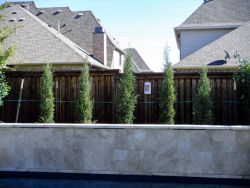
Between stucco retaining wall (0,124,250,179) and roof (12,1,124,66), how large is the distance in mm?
14921

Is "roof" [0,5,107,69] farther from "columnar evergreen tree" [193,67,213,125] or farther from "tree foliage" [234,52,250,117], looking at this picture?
"tree foliage" [234,52,250,117]

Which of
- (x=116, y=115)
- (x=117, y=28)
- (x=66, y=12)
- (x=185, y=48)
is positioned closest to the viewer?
(x=116, y=115)

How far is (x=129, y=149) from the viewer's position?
24.3 feet

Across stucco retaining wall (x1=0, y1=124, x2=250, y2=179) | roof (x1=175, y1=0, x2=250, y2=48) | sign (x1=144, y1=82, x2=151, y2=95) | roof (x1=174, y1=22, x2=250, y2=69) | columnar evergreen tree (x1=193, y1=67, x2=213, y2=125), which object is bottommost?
stucco retaining wall (x1=0, y1=124, x2=250, y2=179)

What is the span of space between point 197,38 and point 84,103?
38.6 ft

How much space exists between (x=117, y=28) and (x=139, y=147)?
2638cm

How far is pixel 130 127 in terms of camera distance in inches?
290

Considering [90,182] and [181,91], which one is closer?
[90,182]

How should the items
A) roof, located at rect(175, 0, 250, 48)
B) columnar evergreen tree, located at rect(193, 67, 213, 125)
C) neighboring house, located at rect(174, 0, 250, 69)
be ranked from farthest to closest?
roof, located at rect(175, 0, 250, 48) < neighboring house, located at rect(174, 0, 250, 69) < columnar evergreen tree, located at rect(193, 67, 213, 125)

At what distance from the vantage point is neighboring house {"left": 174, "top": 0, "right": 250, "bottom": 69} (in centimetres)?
1648

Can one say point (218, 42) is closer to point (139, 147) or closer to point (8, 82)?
point (8, 82)

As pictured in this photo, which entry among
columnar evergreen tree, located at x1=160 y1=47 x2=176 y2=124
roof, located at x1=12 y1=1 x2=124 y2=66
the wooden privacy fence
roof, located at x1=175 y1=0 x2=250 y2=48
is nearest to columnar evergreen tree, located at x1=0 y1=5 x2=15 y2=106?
the wooden privacy fence

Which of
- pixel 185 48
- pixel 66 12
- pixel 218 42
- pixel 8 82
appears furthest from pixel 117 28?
pixel 8 82

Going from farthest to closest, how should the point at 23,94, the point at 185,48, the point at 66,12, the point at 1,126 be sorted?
the point at 66,12, the point at 185,48, the point at 23,94, the point at 1,126
